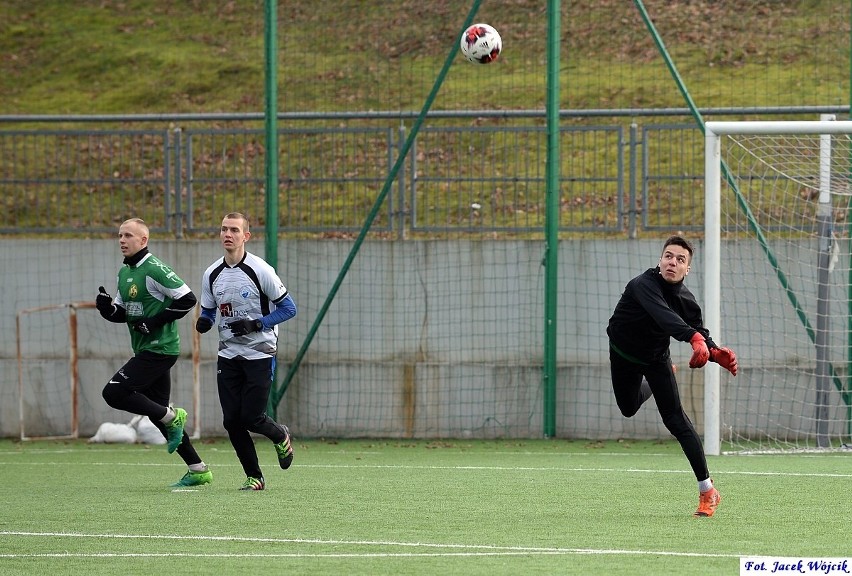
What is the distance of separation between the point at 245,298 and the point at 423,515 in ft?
7.67

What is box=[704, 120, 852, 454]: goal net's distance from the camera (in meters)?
13.9

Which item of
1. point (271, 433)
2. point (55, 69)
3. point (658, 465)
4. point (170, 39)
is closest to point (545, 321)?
point (658, 465)

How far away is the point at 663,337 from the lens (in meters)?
8.73

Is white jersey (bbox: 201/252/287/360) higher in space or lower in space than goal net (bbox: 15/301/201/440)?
higher

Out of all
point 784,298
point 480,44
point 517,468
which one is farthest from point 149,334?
point 784,298

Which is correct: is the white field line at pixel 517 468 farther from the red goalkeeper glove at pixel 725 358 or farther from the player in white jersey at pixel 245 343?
the red goalkeeper glove at pixel 725 358

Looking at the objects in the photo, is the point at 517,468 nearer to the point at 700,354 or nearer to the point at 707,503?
the point at 707,503

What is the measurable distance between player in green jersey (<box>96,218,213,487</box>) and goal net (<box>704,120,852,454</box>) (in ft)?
19.1

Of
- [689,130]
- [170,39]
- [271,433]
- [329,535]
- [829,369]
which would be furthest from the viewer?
[170,39]

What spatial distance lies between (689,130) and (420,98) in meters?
3.14

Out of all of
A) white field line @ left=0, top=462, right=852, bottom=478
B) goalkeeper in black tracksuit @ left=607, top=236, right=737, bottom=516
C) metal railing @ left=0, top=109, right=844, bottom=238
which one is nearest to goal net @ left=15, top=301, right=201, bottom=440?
metal railing @ left=0, top=109, right=844, bottom=238

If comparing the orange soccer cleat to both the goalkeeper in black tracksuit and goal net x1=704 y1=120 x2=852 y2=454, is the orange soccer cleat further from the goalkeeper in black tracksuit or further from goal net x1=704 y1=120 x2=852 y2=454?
goal net x1=704 y1=120 x2=852 y2=454

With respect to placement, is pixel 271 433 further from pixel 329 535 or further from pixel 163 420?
pixel 329 535

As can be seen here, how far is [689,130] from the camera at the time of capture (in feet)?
49.0
